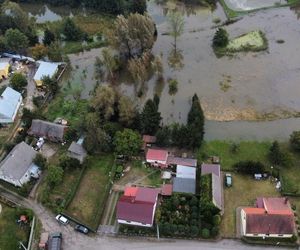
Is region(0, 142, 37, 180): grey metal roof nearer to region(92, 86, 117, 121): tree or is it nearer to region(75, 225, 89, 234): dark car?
region(75, 225, 89, 234): dark car

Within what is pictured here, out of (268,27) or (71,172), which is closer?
(71,172)

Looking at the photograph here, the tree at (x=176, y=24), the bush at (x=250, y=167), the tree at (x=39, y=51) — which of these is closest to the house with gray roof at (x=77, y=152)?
the bush at (x=250, y=167)

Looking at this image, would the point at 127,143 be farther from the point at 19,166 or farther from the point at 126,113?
the point at 19,166

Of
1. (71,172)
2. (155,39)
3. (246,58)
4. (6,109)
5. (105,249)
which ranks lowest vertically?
(105,249)

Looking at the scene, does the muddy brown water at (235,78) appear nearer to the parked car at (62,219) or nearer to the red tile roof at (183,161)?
the red tile roof at (183,161)

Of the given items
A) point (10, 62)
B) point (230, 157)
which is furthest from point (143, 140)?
point (10, 62)

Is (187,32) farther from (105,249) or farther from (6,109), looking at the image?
(105,249)

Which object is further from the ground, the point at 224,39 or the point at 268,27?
the point at 268,27

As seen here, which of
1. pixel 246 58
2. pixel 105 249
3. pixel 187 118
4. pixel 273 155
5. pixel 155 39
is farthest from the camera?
pixel 155 39

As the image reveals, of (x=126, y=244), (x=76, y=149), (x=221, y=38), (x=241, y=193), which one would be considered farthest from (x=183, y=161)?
(x=221, y=38)
